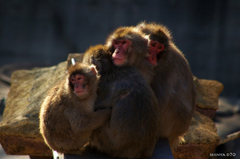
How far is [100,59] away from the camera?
327 cm

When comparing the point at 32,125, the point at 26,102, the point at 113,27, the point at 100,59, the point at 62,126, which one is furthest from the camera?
the point at 113,27

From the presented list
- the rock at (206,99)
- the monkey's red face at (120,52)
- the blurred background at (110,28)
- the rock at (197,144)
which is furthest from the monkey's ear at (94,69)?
the blurred background at (110,28)

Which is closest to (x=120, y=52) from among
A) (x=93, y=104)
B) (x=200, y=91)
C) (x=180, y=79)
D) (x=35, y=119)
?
(x=93, y=104)

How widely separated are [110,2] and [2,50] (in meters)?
3.45

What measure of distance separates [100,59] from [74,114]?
0.61 m

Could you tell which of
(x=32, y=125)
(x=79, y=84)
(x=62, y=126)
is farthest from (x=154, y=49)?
(x=32, y=125)

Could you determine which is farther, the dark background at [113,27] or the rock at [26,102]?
Result: the dark background at [113,27]

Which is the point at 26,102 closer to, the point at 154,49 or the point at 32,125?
the point at 32,125

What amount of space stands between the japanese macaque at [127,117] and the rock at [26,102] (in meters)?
2.01

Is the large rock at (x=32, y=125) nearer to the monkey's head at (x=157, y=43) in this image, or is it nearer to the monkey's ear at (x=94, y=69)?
the monkey's head at (x=157, y=43)

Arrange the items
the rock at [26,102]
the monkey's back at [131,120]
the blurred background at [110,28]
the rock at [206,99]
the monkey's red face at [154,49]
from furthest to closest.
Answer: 1. the blurred background at [110,28]
2. the rock at [206,99]
3. the rock at [26,102]
4. the monkey's red face at [154,49]
5. the monkey's back at [131,120]

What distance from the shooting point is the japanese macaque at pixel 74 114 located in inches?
117

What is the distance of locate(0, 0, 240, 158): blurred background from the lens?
9555 mm

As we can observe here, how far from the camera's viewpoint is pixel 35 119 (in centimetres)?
501
